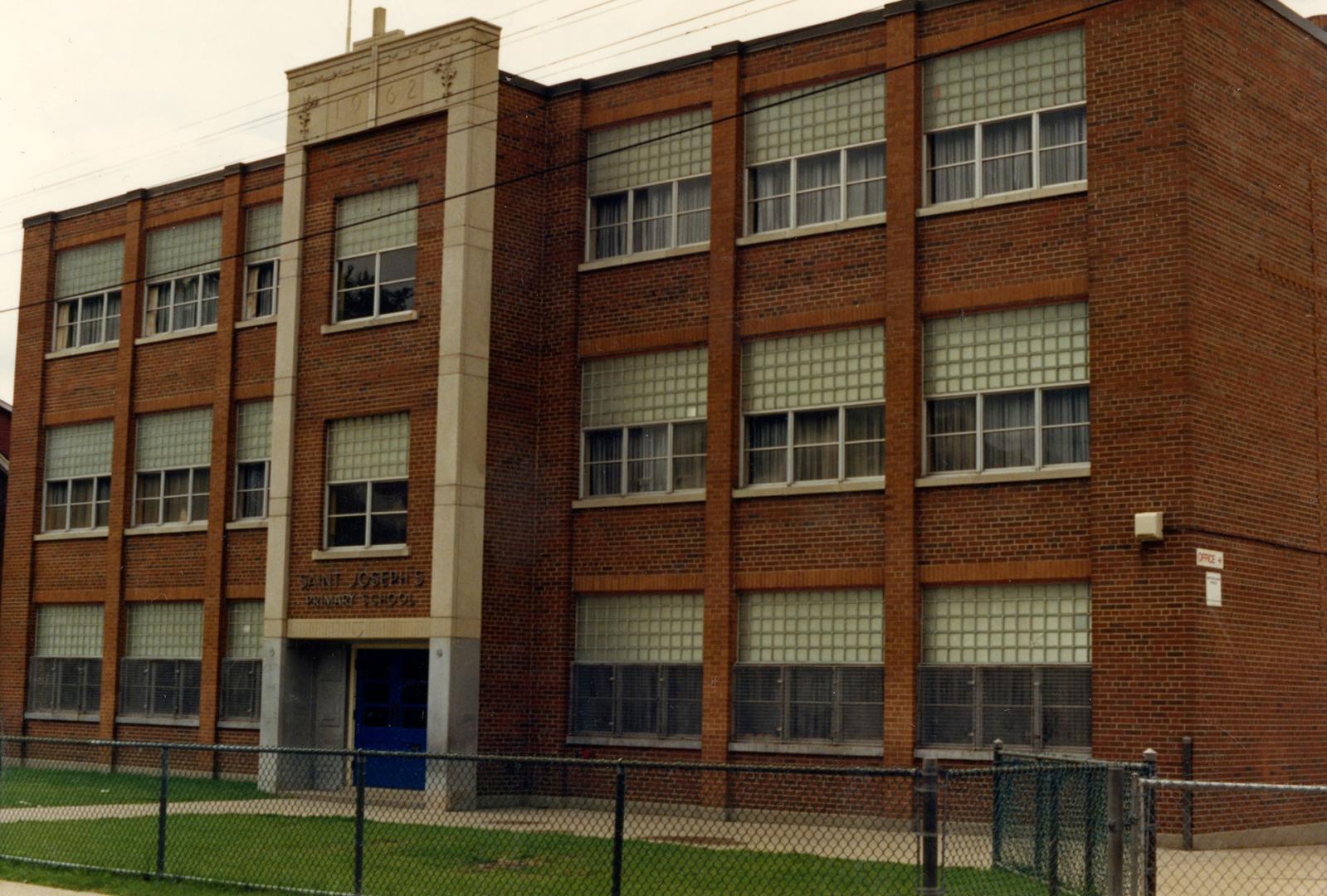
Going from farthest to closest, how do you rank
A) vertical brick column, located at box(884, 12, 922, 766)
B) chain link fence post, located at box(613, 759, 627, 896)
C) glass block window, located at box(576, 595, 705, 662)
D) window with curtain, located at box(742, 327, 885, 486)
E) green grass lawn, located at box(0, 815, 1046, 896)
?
glass block window, located at box(576, 595, 705, 662)
window with curtain, located at box(742, 327, 885, 486)
vertical brick column, located at box(884, 12, 922, 766)
green grass lawn, located at box(0, 815, 1046, 896)
chain link fence post, located at box(613, 759, 627, 896)

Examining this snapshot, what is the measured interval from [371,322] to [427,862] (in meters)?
12.7

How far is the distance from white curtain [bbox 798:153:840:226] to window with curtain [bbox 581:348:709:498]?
8.81ft

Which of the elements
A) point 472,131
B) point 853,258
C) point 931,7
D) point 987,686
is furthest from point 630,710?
point 931,7

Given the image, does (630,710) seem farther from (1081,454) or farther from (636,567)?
(1081,454)

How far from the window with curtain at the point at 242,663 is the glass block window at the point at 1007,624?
13068 mm

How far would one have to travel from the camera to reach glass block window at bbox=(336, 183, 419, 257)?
28.2m

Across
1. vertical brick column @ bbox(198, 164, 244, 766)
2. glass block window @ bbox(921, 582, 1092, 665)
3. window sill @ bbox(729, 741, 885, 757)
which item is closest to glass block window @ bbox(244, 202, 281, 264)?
vertical brick column @ bbox(198, 164, 244, 766)

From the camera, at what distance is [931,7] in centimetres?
2431

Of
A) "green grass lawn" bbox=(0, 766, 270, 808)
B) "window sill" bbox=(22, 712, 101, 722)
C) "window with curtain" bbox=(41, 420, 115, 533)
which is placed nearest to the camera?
"green grass lawn" bbox=(0, 766, 270, 808)

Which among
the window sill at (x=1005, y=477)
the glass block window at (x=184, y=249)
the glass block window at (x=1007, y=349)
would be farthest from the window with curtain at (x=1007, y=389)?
the glass block window at (x=184, y=249)

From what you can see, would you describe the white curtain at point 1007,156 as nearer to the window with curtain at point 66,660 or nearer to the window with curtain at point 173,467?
the window with curtain at point 173,467

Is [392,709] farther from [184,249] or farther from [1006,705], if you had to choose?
[184,249]

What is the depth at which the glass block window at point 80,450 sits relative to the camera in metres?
35.0

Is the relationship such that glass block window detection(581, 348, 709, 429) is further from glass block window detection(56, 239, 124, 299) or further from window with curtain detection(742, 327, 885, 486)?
glass block window detection(56, 239, 124, 299)
